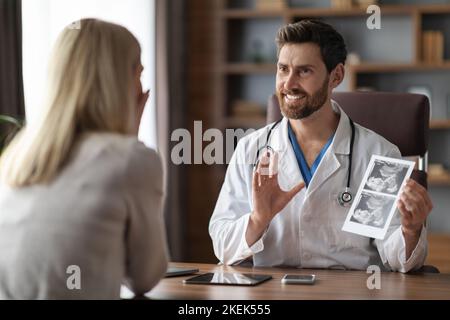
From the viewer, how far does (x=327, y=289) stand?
6.10ft

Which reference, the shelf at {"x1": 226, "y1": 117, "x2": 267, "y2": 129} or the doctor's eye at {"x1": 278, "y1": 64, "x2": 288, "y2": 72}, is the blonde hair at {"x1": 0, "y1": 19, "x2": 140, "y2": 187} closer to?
the doctor's eye at {"x1": 278, "y1": 64, "x2": 288, "y2": 72}

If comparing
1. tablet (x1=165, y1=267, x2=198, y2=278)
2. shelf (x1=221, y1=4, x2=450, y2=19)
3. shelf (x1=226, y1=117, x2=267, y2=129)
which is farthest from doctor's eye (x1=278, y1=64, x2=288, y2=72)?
shelf (x1=226, y1=117, x2=267, y2=129)

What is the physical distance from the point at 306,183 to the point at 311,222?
130 mm

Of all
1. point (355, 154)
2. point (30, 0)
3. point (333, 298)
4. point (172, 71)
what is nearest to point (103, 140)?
point (333, 298)

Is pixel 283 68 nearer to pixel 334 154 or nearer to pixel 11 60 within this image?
pixel 334 154

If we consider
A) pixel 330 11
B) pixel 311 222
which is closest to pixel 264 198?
pixel 311 222

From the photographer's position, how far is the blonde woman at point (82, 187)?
153cm

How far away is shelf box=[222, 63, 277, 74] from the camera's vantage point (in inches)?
207

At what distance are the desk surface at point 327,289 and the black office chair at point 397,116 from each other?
1.98ft

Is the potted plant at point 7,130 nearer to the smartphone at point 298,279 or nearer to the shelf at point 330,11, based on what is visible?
the smartphone at point 298,279

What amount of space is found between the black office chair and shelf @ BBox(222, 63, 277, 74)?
256cm

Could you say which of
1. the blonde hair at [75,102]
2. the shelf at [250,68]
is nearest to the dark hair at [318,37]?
the blonde hair at [75,102]

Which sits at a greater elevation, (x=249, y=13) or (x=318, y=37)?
(x=249, y=13)

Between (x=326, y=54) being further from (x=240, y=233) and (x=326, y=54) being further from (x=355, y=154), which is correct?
(x=240, y=233)
